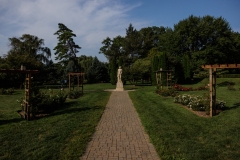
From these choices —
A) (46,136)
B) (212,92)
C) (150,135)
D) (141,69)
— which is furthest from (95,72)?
(150,135)

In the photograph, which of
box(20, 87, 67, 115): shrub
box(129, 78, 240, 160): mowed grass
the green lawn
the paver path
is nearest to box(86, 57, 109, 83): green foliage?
box(20, 87, 67, 115): shrub

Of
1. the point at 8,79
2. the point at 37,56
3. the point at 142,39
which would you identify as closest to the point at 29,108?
the point at 8,79

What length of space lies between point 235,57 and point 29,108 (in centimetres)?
4312

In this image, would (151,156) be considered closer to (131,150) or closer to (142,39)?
(131,150)

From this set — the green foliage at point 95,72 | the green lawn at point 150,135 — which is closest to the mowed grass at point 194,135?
the green lawn at point 150,135

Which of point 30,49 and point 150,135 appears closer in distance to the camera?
point 150,135

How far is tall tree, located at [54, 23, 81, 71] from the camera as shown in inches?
1786

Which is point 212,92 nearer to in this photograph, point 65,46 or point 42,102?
point 42,102

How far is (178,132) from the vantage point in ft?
19.6

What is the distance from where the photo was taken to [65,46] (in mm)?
46906

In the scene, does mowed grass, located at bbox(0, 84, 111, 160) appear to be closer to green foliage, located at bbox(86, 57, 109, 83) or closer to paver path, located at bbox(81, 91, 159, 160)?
paver path, located at bbox(81, 91, 159, 160)

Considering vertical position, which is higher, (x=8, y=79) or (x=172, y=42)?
(x=172, y=42)

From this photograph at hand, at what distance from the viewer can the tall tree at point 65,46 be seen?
149 ft

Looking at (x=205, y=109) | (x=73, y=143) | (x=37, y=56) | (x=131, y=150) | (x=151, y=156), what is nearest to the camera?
(x=151, y=156)
